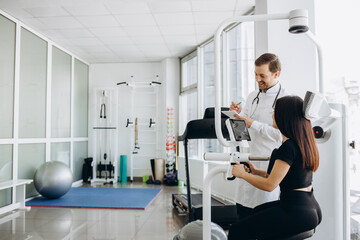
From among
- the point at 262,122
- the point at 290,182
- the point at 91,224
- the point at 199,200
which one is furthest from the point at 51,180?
the point at 290,182

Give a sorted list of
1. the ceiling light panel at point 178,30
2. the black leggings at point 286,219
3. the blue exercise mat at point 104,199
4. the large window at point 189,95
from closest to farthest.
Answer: the black leggings at point 286,219 → the blue exercise mat at point 104,199 → the ceiling light panel at point 178,30 → the large window at point 189,95

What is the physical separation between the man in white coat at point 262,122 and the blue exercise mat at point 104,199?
291cm

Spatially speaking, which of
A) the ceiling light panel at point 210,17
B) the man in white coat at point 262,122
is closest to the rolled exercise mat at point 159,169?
the ceiling light panel at point 210,17

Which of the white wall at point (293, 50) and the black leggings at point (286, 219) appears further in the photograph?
the white wall at point (293, 50)

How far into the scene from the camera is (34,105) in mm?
5531

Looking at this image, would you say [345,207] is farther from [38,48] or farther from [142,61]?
[142,61]

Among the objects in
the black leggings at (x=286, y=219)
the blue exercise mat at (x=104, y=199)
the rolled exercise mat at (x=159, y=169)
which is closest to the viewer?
the black leggings at (x=286, y=219)

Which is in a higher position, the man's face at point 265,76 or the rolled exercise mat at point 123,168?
the man's face at point 265,76

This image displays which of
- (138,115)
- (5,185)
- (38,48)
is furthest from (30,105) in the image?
(138,115)

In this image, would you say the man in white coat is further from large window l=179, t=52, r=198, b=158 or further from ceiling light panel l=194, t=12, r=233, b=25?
large window l=179, t=52, r=198, b=158

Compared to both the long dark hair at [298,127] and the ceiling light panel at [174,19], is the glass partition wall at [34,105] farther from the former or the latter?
the long dark hair at [298,127]

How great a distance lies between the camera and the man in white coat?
200cm

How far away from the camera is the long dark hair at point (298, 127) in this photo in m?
1.52

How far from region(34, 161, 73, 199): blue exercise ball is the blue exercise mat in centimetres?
15
